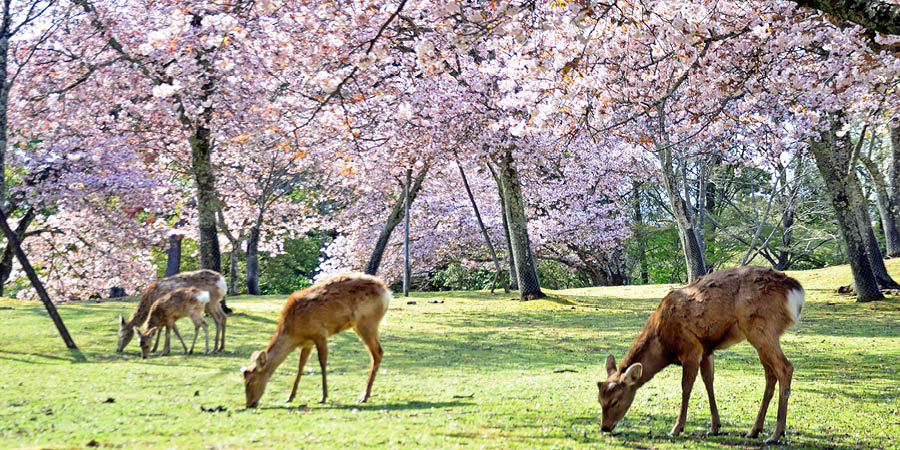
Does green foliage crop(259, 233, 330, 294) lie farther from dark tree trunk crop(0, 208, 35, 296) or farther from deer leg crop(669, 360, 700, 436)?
deer leg crop(669, 360, 700, 436)

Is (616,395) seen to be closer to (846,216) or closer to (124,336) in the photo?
(124,336)

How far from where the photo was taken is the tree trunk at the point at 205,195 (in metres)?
19.1

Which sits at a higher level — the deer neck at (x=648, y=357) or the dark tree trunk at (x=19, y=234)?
the dark tree trunk at (x=19, y=234)

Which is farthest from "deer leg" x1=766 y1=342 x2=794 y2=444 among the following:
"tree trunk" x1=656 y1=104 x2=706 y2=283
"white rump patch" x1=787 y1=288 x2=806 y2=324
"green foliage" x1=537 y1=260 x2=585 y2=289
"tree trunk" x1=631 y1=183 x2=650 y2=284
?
"green foliage" x1=537 y1=260 x2=585 y2=289

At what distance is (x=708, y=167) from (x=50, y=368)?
33.5 m

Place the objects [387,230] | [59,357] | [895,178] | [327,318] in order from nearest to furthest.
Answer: [327,318], [59,357], [895,178], [387,230]

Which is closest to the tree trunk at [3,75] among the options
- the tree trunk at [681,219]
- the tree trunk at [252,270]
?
the tree trunk at [681,219]

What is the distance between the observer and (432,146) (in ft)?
77.4

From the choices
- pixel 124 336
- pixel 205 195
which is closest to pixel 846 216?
pixel 205 195

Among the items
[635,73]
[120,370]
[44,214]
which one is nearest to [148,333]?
[120,370]

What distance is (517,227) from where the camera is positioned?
23.9 metres

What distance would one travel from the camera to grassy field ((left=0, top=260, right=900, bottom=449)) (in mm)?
6312

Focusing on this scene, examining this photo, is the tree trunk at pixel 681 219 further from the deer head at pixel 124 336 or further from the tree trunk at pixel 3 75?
the tree trunk at pixel 3 75

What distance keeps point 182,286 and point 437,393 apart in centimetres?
708
